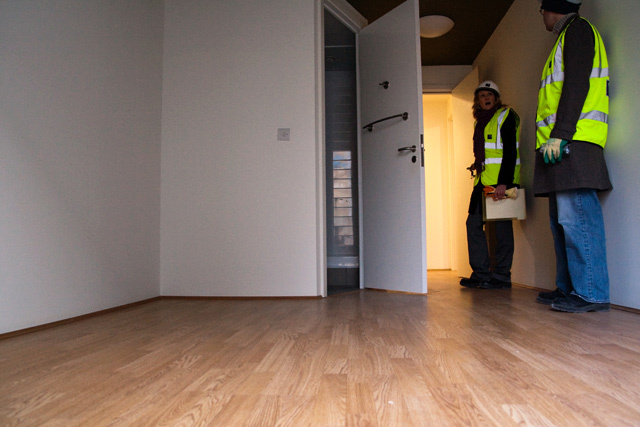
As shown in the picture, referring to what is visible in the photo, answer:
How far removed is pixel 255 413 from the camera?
2.77ft

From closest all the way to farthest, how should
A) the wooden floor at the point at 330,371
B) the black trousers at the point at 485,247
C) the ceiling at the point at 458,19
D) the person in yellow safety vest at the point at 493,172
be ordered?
the wooden floor at the point at 330,371 → the person in yellow safety vest at the point at 493,172 → the black trousers at the point at 485,247 → the ceiling at the point at 458,19

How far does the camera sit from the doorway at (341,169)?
13.3ft

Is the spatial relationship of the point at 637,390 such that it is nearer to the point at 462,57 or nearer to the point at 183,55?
the point at 183,55

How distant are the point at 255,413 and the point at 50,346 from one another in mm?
1055

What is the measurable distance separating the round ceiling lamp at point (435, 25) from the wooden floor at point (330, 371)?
2.91m

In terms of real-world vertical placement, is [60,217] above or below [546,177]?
below

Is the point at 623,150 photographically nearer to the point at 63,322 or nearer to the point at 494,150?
the point at 494,150

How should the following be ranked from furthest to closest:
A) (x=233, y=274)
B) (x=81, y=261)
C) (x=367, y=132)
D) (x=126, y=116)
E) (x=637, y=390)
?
1. (x=367, y=132)
2. (x=233, y=274)
3. (x=126, y=116)
4. (x=81, y=261)
5. (x=637, y=390)

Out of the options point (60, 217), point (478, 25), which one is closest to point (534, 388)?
point (60, 217)

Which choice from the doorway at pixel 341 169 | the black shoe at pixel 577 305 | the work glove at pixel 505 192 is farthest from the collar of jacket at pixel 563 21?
the doorway at pixel 341 169

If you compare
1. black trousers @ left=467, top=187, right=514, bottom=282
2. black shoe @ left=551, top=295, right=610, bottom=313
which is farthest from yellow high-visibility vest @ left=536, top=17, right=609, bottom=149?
black trousers @ left=467, top=187, right=514, bottom=282

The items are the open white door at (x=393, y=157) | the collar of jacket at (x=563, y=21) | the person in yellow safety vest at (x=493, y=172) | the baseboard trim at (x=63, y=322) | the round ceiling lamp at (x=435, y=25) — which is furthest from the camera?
the round ceiling lamp at (x=435, y=25)

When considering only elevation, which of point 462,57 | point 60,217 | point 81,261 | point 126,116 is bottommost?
point 81,261

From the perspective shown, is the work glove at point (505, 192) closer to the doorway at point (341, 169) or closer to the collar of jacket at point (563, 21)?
the collar of jacket at point (563, 21)
